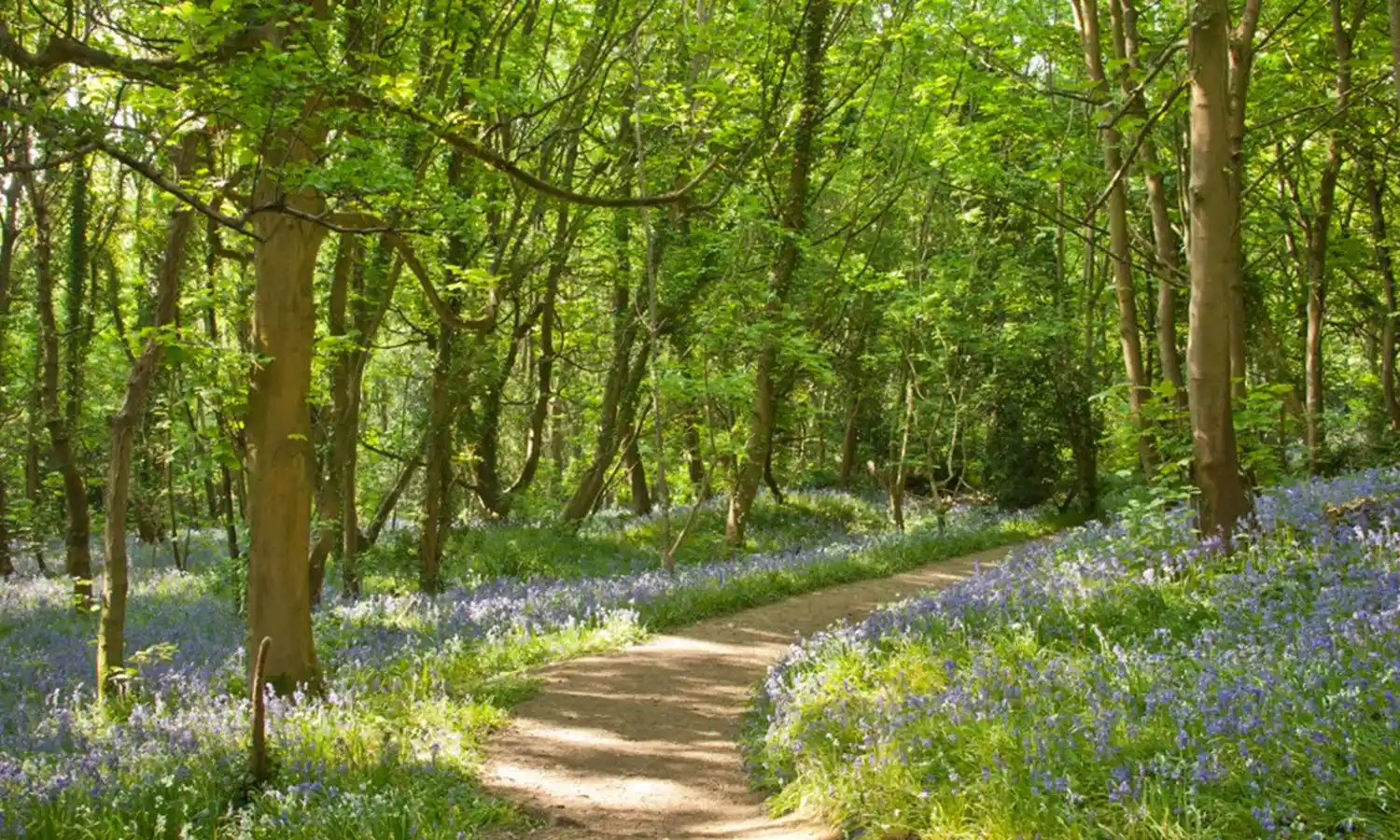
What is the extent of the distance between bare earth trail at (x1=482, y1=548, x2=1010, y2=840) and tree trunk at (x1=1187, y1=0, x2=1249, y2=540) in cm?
401

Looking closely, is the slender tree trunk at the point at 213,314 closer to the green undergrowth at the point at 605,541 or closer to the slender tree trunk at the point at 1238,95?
the green undergrowth at the point at 605,541

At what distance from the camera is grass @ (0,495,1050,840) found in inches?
203

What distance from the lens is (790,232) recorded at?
14.3 metres

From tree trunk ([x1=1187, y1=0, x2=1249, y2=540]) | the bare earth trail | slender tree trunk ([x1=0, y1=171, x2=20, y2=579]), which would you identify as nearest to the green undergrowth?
the bare earth trail

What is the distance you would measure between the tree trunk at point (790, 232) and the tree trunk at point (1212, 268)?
7.55 m

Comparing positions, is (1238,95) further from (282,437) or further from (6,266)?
Result: (6,266)

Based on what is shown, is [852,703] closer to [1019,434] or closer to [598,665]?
[598,665]

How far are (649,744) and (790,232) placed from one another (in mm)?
8818

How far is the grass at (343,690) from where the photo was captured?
5.15m

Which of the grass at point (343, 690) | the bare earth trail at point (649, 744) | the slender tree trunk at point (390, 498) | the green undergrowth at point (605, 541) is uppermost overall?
the slender tree trunk at point (390, 498)

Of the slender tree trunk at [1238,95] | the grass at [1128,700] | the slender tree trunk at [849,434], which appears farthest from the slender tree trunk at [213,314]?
the slender tree trunk at [849,434]

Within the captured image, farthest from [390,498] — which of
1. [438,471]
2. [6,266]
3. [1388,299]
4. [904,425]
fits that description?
[1388,299]

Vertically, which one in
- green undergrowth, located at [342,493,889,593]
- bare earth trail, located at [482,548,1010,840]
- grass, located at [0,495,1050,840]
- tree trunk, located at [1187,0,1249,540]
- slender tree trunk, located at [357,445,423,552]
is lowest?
bare earth trail, located at [482,548,1010,840]

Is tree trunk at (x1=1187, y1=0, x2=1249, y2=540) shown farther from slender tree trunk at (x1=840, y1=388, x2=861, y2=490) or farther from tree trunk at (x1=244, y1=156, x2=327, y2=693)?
slender tree trunk at (x1=840, y1=388, x2=861, y2=490)
